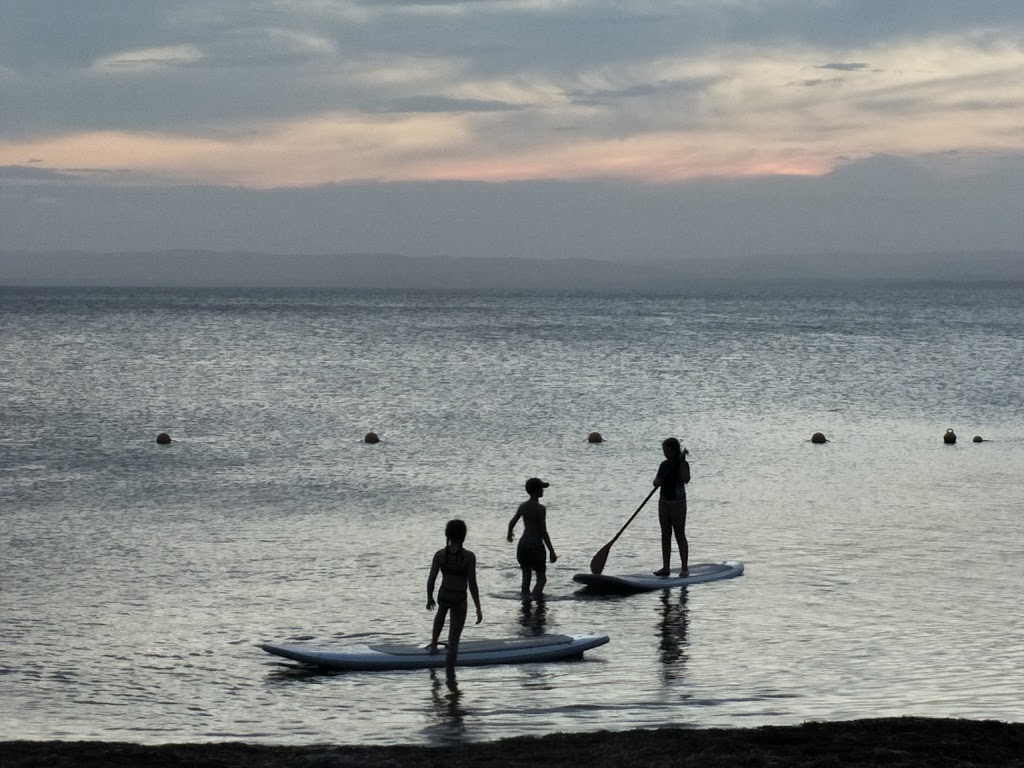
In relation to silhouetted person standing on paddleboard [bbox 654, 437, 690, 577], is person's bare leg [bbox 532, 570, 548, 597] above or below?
below

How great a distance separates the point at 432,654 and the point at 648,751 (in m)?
4.17

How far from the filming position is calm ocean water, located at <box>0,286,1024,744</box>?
493 inches

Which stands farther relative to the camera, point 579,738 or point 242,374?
point 242,374

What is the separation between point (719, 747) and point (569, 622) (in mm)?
6198

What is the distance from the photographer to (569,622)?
16.1 meters

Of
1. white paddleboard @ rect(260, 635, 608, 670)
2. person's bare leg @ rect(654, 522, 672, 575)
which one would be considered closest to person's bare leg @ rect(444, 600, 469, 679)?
white paddleboard @ rect(260, 635, 608, 670)

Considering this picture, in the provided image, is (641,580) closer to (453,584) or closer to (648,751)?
(453,584)

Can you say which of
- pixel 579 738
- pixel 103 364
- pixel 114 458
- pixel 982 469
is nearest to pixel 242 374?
pixel 103 364

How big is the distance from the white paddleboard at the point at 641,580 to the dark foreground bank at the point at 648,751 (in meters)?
7.00

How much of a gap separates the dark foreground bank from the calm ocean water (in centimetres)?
99

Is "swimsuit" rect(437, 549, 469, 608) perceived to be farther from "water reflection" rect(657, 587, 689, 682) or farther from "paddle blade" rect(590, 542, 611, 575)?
"paddle blade" rect(590, 542, 611, 575)

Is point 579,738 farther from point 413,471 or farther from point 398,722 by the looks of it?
point 413,471

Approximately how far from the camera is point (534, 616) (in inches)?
648

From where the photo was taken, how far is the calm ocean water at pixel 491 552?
12.5m
